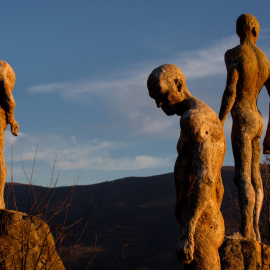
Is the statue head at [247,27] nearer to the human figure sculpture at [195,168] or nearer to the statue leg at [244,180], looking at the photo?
the statue leg at [244,180]

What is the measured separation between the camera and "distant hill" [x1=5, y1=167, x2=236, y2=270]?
3134cm

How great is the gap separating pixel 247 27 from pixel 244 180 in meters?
2.53

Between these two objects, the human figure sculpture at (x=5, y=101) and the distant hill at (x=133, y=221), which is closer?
the human figure sculpture at (x=5, y=101)

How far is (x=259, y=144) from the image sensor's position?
767 cm

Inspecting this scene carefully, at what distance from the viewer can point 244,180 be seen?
7.15 meters

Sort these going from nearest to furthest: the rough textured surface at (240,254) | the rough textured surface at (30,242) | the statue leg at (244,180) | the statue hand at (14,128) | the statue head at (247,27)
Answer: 1. the rough textured surface at (240,254)
2. the rough textured surface at (30,242)
3. the statue leg at (244,180)
4. the statue head at (247,27)
5. the statue hand at (14,128)

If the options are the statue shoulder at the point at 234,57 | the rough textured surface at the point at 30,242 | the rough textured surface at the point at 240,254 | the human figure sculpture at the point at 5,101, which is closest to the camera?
the rough textured surface at the point at 240,254

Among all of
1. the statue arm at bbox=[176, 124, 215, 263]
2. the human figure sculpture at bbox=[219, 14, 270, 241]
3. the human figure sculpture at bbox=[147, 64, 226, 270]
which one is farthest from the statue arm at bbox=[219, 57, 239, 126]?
the statue arm at bbox=[176, 124, 215, 263]

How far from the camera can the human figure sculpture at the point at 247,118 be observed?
23.3 feet

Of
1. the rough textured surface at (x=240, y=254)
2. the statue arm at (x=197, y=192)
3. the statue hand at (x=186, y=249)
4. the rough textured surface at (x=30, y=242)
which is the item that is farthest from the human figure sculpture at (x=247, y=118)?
the statue hand at (x=186, y=249)

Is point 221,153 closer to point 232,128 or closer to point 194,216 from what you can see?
point 194,216

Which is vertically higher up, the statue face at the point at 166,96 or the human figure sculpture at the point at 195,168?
the statue face at the point at 166,96

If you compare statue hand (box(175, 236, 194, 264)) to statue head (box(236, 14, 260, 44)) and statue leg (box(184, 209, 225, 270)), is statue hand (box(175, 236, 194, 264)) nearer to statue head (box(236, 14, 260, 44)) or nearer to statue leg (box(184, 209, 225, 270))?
statue leg (box(184, 209, 225, 270))

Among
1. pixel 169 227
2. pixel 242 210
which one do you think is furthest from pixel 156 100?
pixel 169 227
